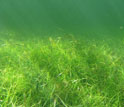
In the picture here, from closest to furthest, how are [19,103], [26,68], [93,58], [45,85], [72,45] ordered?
[19,103] < [45,85] < [26,68] < [93,58] < [72,45]

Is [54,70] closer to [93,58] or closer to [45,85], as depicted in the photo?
[45,85]

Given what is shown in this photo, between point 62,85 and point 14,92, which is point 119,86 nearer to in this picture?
point 62,85

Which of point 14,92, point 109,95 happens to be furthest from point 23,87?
point 109,95

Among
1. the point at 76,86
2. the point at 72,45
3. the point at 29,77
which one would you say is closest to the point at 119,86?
the point at 76,86

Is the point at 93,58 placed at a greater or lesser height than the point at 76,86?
greater

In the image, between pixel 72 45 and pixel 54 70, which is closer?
pixel 54 70

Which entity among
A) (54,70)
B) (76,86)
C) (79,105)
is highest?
(54,70)

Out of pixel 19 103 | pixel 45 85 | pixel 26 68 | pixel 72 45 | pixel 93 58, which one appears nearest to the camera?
pixel 19 103
